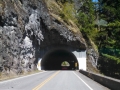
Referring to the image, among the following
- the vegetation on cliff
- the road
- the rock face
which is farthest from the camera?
the vegetation on cliff

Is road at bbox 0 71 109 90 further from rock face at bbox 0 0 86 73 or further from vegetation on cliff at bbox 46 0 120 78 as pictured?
vegetation on cliff at bbox 46 0 120 78

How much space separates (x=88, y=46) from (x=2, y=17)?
31.0 m

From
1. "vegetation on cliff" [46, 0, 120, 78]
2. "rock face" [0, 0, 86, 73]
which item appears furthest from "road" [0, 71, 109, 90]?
"vegetation on cliff" [46, 0, 120, 78]

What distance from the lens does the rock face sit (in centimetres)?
3203

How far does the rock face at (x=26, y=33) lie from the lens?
32.0m

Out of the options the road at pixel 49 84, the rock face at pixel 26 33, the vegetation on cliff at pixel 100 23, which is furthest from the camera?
the vegetation on cliff at pixel 100 23

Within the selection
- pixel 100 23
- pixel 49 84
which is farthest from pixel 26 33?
Answer: pixel 49 84

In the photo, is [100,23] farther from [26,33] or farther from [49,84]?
[49,84]

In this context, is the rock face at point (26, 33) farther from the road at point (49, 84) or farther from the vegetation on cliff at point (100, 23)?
the road at point (49, 84)

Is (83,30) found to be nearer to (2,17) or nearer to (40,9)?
(40,9)

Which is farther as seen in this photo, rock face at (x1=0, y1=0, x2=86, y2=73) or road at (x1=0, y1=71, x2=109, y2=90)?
rock face at (x1=0, y1=0, x2=86, y2=73)

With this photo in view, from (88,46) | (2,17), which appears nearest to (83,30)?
(88,46)

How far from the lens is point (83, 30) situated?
192ft

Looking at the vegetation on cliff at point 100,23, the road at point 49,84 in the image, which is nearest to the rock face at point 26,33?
the vegetation on cliff at point 100,23
